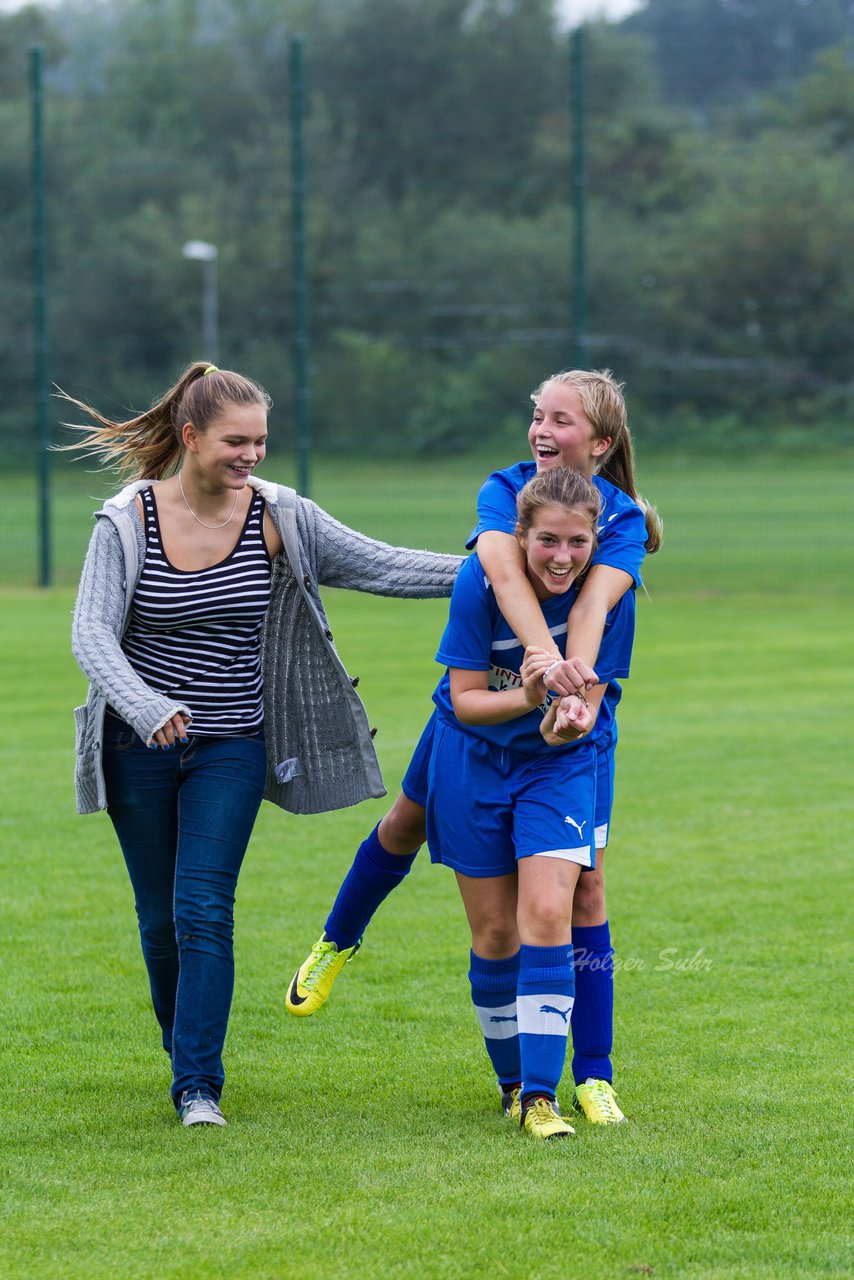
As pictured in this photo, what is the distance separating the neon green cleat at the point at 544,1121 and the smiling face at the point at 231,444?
1.59 m

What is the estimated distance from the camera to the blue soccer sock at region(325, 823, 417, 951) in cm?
455

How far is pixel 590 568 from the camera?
4.01 meters

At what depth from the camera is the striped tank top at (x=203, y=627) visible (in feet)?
13.6

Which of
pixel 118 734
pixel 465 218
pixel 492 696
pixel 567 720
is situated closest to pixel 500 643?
pixel 492 696

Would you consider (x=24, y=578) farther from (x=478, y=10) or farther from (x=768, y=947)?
(x=768, y=947)

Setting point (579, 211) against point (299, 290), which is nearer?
point (579, 211)

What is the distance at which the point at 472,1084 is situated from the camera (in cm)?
444

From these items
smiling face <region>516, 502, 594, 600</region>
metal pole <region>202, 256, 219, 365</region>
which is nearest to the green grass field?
smiling face <region>516, 502, 594, 600</region>

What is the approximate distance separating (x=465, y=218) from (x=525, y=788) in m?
21.2

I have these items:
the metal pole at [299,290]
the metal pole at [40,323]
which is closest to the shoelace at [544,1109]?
the metal pole at [299,290]

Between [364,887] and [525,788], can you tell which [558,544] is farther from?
[364,887]

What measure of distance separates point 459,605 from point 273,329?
23.7 meters

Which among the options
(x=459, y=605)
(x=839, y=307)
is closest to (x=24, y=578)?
(x=839, y=307)

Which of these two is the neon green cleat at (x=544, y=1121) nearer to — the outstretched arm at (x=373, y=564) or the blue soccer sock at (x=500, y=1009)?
the blue soccer sock at (x=500, y=1009)
